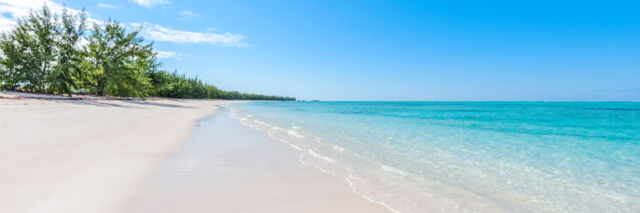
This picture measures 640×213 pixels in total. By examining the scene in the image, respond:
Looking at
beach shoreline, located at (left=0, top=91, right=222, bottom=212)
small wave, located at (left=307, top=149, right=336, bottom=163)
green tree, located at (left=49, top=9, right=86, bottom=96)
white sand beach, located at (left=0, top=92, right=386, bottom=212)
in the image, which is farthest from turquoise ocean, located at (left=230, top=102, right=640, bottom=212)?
green tree, located at (left=49, top=9, right=86, bottom=96)

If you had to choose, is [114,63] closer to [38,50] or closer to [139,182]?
[38,50]

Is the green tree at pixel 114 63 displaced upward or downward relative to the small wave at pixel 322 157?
upward

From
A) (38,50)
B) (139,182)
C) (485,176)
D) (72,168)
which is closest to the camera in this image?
(139,182)

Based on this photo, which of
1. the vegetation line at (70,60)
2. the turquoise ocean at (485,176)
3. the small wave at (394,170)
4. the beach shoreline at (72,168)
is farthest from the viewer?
the vegetation line at (70,60)

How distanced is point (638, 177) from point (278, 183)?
22.2 ft

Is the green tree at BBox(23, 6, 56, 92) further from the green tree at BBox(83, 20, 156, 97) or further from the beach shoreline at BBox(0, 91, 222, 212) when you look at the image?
the beach shoreline at BBox(0, 91, 222, 212)

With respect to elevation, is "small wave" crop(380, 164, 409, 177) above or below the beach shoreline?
below

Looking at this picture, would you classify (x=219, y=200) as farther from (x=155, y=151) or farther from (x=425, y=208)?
(x=155, y=151)

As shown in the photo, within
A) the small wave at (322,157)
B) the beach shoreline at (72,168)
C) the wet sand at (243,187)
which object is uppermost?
the beach shoreline at (72,168)

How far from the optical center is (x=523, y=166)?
5445 mm

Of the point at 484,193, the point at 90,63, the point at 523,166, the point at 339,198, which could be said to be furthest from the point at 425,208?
the point at 90,63

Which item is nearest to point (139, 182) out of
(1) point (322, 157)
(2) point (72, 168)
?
(2) point (72, 168)

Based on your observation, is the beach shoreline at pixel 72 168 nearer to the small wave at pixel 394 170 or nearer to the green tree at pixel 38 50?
the small wave at pixel 394 170

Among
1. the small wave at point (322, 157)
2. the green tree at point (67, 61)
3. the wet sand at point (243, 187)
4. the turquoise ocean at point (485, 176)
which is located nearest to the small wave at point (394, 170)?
the turquoise ocean at point (485, 176)
